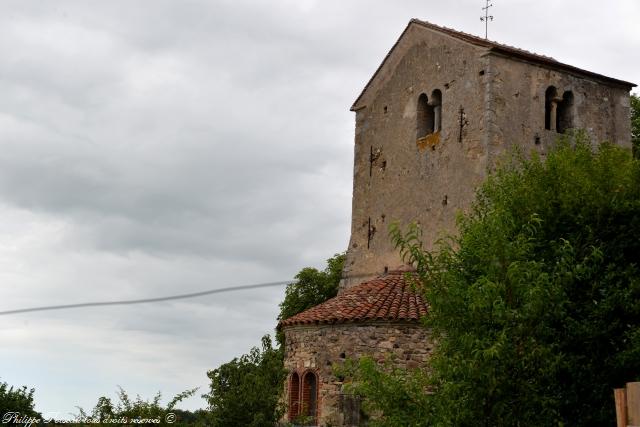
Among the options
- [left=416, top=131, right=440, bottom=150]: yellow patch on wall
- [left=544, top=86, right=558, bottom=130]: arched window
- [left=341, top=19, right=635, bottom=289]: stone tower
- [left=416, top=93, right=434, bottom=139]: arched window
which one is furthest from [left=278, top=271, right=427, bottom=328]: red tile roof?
[left=544, top=86, right=558, bottom=130]: arched window

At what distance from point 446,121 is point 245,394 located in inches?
373

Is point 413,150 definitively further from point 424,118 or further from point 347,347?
point 347,347

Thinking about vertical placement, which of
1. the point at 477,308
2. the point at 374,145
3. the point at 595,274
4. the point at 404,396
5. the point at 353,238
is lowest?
the point at 404,396

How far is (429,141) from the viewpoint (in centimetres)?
2317

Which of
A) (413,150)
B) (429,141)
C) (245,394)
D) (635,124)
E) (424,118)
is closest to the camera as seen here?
(245,394)

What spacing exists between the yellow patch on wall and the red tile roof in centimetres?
395

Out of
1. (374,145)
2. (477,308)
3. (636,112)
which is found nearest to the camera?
(477,308)

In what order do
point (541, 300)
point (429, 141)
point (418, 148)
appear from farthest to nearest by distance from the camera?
point (418, 148) → point (429, 141) → point (541, 300)

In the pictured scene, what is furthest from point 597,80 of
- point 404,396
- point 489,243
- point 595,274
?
point 404,396

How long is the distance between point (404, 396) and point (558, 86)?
1325 cm

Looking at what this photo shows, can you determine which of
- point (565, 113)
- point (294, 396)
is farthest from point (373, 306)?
point (565, 113)

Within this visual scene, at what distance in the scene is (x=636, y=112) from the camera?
30.5 meters

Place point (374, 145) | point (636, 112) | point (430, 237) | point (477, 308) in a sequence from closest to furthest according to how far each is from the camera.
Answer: point (477, 308), point (430, 237), point (374, 145), point (636, 112)

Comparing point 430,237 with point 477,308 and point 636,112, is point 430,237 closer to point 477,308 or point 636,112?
point 477,308
